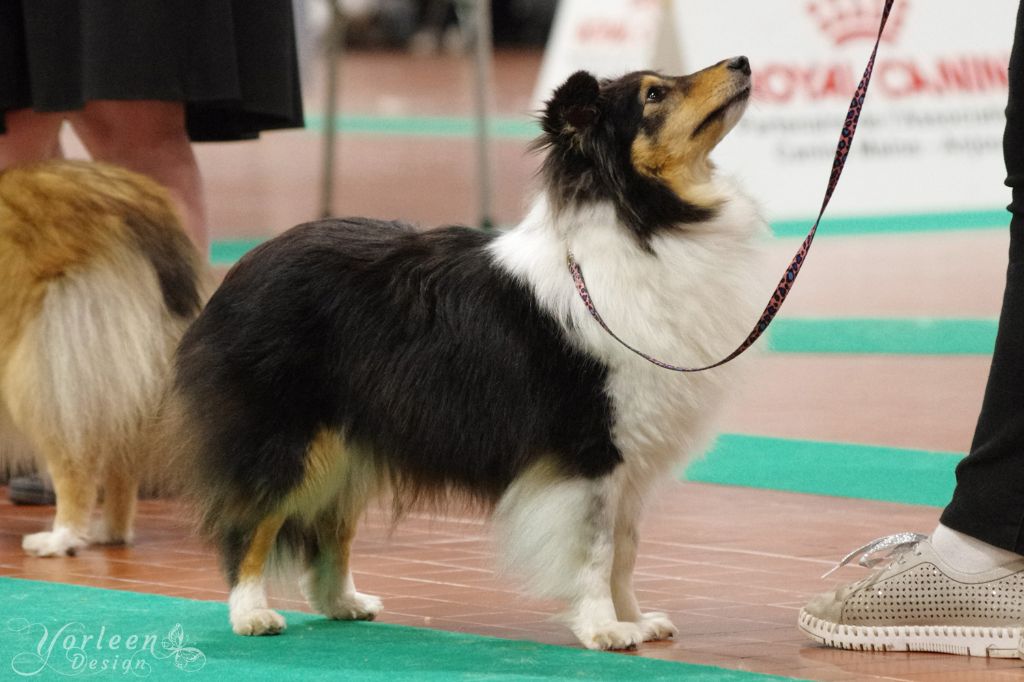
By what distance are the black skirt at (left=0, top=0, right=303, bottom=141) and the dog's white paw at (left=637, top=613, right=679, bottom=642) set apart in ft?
6.98

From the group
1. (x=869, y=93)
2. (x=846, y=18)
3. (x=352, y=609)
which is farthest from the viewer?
(x=869, y=93)

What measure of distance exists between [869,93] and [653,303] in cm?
735

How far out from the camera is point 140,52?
475cm

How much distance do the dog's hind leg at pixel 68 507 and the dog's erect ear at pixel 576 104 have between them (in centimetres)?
169

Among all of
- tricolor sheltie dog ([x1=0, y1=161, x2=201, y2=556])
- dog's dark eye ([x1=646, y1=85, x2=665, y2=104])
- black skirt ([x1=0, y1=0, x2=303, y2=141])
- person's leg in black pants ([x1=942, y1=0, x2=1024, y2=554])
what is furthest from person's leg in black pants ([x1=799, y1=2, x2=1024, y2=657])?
black skirt ([x1=0, y1=0, x2=303, y2=141])

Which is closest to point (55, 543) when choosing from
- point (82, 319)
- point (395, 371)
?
point (82, 319)

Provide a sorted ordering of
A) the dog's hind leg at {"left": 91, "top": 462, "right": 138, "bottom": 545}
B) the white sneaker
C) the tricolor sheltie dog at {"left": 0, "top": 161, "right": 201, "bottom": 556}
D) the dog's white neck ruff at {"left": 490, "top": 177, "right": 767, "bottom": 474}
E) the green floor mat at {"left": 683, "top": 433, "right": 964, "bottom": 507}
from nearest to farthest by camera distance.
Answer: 1. the white sneaker
2. the dog's white neck ruff at {"left": 490, "top": 177, "right": 767, "bottom": 474}
3. the tricolor sheltie dog at {"left": 0, "top": 161, "right": 201, "bottom": 556}
4. the dog's hind leg at {"left": 91, "top": 462, "right": 138, "bottom": 545}
5. the green floor mat at {"left": 683, "top": 433, "right": 964, "bottom": 507}

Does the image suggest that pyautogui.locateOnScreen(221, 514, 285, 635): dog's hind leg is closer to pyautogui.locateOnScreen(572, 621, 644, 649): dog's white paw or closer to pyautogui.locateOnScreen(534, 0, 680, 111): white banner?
pyautogui.locateOnScreen(572, 621, 644, 649): dog's white paw

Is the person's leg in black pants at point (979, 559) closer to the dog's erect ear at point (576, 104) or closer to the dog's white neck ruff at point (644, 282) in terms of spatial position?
the dog's white neck ruff at point (644, 282)

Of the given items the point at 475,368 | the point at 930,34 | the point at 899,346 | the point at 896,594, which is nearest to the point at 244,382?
the point at 475,368

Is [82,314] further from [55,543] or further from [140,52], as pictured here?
[140,52]

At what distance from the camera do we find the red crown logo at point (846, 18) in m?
10.1

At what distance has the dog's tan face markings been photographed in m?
3.49

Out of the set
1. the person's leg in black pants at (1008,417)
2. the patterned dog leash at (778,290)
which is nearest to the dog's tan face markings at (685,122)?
the patterned dog leash at (778,290)
